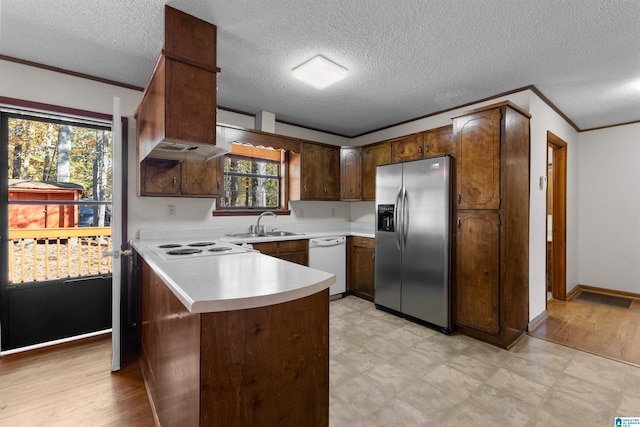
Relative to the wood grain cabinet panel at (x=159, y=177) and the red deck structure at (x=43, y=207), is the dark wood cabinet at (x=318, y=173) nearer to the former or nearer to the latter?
the wood grain cabinet panel at (x=159, y=177)

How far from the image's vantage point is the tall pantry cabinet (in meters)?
2.68

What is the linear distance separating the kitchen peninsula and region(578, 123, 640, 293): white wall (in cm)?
504

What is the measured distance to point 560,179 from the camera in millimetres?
4055

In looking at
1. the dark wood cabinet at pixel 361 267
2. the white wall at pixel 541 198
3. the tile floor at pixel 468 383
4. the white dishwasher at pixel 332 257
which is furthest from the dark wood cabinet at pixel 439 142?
the tile floor at pixel 468 383

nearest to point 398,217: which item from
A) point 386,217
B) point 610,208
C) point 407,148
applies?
point 386,217

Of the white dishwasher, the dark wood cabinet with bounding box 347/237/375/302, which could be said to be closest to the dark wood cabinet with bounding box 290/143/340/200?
the white dishwasher

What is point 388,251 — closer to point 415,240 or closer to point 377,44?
point 415,240

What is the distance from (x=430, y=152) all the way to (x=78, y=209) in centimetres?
381

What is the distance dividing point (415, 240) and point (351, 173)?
64.7 inches

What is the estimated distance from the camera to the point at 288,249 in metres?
3.64

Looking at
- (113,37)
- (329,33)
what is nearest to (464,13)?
(329,33)

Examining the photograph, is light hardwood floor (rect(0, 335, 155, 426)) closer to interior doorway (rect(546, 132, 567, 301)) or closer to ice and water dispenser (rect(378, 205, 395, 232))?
ice and water dispenser (rect(378, 205, 395, 232))

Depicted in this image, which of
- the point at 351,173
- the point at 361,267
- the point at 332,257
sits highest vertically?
the point at 351,173

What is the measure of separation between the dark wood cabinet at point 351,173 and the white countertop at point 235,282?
2.79 meters
